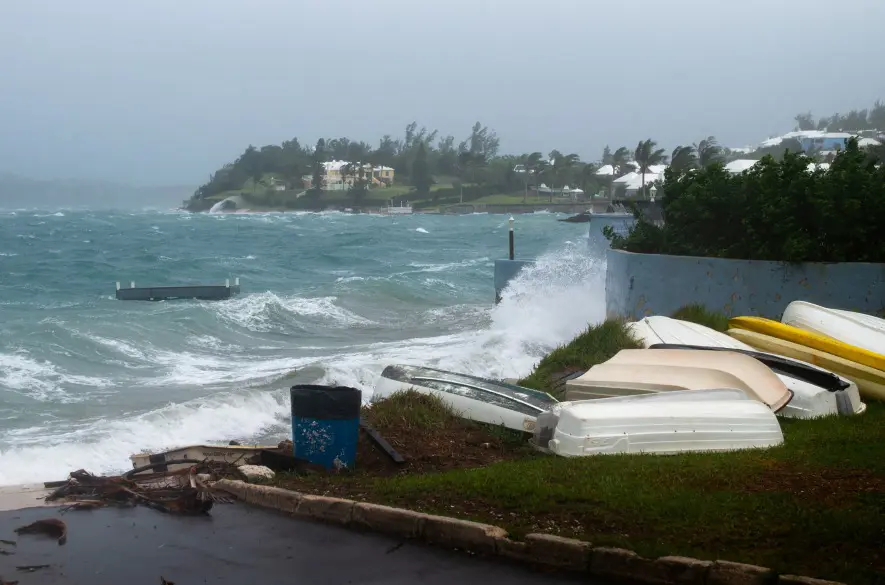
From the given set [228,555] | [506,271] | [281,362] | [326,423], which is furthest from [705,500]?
[506,271]

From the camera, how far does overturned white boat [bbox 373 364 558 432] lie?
998cm

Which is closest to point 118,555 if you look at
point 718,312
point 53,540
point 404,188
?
point 53,540

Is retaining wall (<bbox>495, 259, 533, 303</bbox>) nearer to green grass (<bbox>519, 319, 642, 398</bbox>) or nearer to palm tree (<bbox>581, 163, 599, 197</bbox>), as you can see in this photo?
green grass (<bbox>519, 319, 642, 398</bbox>)

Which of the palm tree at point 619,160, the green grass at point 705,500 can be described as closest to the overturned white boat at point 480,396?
the green grass at point 705,500

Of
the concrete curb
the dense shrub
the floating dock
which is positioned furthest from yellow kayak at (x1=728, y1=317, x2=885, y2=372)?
the floating dock

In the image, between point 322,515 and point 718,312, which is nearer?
point 322,515

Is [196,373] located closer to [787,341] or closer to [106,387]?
[106,387]

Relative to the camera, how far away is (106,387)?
1836 cm

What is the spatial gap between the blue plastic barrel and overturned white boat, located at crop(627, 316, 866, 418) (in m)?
4.65

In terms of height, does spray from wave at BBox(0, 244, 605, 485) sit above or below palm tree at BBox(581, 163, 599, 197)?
below

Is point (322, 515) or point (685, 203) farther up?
point (685, 203)

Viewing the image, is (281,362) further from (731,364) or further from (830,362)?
(830,362)

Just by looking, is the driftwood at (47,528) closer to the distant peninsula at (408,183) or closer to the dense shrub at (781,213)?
the dense shrub at (781,213)

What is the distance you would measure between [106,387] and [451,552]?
13.3 m
